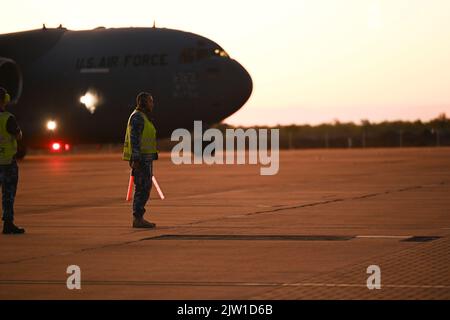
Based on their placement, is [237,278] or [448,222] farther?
[448,222]

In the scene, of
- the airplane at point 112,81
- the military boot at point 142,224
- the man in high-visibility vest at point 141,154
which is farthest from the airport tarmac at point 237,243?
the airplane at point 112,81

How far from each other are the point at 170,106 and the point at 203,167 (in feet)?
11.1

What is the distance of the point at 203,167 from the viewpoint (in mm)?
36781

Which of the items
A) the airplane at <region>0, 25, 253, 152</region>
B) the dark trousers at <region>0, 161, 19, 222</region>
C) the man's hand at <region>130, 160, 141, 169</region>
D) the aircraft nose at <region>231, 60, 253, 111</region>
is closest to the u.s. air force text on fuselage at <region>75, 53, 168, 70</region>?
the airplane at <region>0, 25, 253, 152</region>

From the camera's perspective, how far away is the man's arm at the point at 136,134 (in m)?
16.3

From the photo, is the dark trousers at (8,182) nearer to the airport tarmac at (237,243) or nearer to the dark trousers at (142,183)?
the airport tarmac at (237,243)

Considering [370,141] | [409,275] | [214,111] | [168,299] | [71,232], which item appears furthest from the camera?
[370,141]

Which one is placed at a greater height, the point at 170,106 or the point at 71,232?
the point at 170,106

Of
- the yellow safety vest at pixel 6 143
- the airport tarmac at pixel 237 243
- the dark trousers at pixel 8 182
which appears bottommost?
the airport tarmac at pixel 237 243

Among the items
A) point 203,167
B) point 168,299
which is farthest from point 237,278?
point 203,167

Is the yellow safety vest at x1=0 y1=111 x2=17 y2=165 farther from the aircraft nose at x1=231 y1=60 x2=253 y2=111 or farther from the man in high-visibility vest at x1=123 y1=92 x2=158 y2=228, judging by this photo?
the aircraft nose at x1=231 y1=60 x2=253 y2=111

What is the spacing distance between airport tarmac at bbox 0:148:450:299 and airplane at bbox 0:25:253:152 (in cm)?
1312
